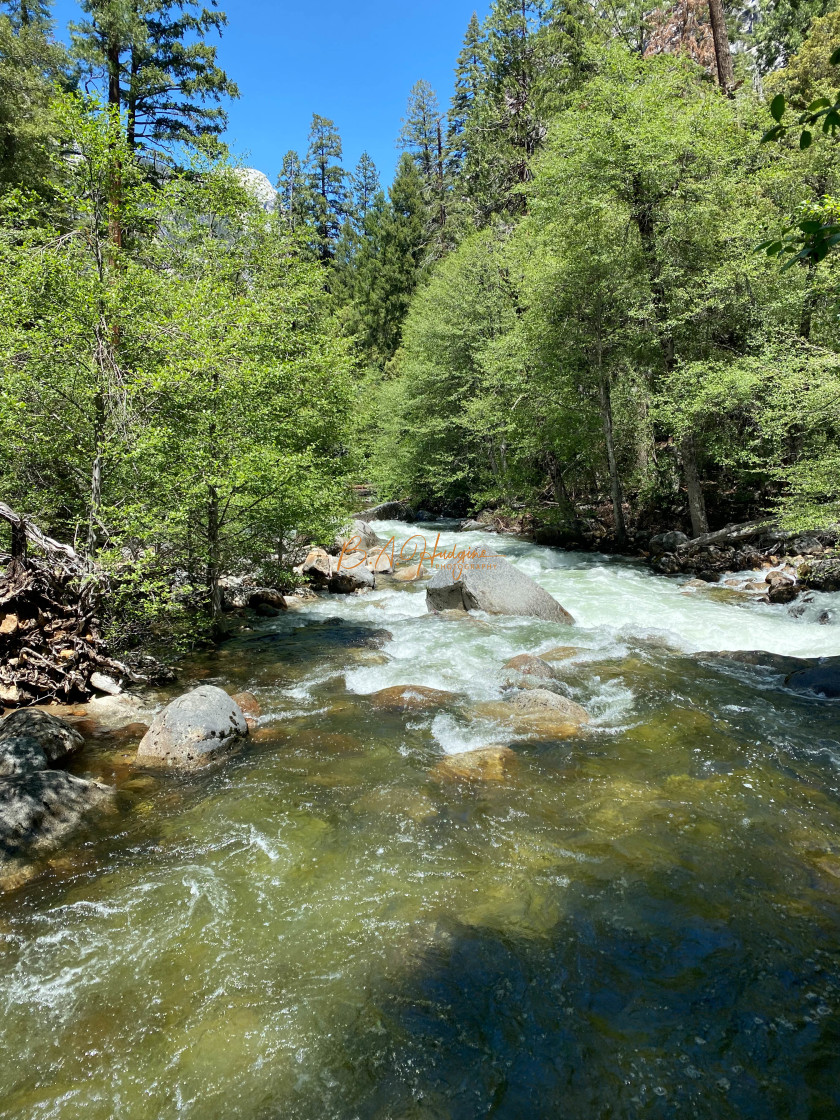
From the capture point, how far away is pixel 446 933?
3.60 meters

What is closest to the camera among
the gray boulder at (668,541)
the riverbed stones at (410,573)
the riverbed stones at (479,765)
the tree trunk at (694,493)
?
the riverbed stones at (479,765)

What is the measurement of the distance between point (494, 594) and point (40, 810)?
815cm

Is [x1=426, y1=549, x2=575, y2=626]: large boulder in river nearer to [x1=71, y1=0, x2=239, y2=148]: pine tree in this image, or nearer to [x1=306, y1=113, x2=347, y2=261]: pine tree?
[x1=71, y1=0, x2=239, y2=148]: pine tree

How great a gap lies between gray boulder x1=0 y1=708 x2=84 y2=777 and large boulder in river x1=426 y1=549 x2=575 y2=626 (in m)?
7.01

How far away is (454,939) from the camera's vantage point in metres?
3.56

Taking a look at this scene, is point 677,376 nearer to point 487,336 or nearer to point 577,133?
point 577,133

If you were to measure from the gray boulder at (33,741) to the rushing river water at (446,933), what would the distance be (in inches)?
21.2

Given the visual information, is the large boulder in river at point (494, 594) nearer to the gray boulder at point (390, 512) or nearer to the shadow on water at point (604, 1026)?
the shadow on water at point (604, 1026)

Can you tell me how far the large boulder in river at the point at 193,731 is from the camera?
571 centimetres

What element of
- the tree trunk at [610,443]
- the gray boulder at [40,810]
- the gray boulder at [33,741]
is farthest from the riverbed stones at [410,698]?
the tree trunk at [610,443]

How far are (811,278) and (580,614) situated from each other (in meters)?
9.40

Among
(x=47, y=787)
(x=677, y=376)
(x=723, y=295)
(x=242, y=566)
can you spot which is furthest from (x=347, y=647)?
(x=723, y=295)

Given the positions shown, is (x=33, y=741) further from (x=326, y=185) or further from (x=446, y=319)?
(x=326, y=185)

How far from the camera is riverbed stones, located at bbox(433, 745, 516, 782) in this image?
211 inches
